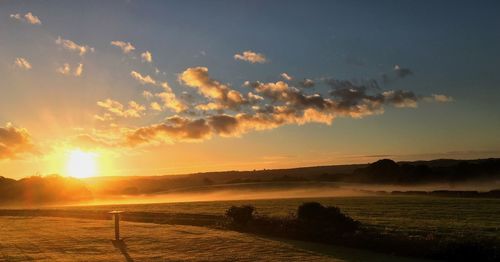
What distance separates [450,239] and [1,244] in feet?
82.8

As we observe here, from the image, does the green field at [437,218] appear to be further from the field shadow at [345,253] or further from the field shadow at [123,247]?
the field shadow at [123,247]

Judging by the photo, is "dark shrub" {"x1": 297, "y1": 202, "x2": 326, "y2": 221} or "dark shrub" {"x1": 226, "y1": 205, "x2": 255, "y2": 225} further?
"dark shrub" {"x1": 226, "y1": 205, "x2": 255, "y2": 225}

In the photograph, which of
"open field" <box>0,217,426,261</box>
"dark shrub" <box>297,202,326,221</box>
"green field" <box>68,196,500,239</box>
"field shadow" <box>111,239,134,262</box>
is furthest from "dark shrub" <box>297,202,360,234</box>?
"field shadow" <box>111,239,134,262</box>

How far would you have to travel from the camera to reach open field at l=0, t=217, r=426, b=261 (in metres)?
25.9

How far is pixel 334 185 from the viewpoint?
11369 cm

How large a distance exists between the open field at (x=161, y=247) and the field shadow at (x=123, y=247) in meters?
0.05

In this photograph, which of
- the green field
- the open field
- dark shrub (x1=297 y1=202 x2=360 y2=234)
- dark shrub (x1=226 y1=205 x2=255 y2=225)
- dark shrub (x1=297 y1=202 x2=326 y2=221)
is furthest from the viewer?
Answer: dark shrub (x1=226 y1=205 x2=255 y2=225)

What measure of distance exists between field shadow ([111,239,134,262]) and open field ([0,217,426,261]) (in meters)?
0.05

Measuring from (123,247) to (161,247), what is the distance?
7.31ft

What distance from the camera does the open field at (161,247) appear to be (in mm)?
25922

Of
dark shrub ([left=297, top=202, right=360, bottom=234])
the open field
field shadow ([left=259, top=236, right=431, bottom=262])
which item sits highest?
dark shrub ([left=297, top=202, right=360, bottom=234])

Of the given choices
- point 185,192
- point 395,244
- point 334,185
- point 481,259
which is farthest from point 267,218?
point 185,192

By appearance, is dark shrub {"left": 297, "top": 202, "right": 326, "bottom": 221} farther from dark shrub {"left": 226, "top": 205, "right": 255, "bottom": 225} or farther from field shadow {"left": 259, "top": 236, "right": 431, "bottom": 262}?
dark shrub {"left": 226, "top": 205, "right": 255, "bottom": 225}

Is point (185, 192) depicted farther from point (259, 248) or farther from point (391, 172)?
point (259, 248)
